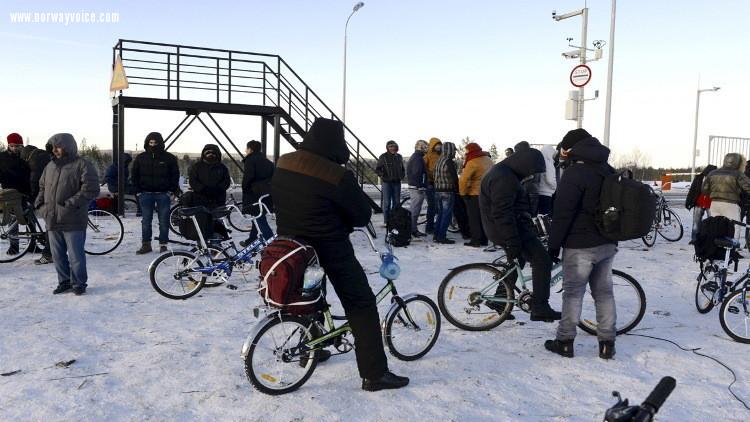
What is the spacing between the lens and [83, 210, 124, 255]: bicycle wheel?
29.7 feet

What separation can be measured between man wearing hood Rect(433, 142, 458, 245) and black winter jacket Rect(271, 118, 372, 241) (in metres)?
6.99

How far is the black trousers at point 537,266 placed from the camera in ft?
16.5

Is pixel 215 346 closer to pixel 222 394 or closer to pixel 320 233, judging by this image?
pixel 222 394

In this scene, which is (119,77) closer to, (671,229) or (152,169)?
(152,169)

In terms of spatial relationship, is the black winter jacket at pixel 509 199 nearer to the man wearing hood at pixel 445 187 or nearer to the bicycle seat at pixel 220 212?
the bicycle seat at pixel 220 212

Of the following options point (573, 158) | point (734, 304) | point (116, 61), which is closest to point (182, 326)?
point (573, 158)

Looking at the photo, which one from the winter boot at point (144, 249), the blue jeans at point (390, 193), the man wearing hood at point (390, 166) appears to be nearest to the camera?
the winter boot at point (144, 249)

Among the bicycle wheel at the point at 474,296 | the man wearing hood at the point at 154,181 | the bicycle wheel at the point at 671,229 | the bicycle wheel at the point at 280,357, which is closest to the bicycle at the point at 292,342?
the bicycle wheel at the point at 280,357

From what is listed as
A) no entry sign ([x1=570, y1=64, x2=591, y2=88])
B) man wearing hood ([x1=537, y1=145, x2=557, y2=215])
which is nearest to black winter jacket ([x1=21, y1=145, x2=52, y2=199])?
man wearing hood ([x1=537, y1=145, x2=557, y2=215])

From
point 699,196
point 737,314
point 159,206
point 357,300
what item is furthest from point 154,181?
point 699,196

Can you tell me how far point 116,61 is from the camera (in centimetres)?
1256

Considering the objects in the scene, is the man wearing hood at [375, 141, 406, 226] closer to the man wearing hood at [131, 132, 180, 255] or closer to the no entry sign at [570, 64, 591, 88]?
the man wearing hood at [131, 132, 180, 255]

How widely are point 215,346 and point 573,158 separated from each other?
3420mm

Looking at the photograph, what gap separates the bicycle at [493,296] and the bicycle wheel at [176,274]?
2.96m
